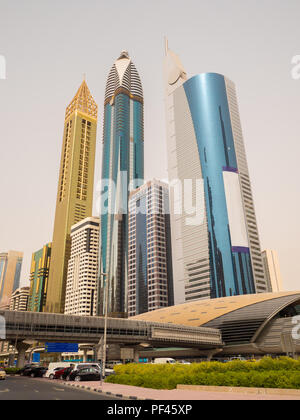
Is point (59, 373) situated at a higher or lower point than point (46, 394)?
higher

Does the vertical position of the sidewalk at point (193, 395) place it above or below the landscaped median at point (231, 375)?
below

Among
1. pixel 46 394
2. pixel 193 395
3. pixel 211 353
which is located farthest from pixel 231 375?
pixel 211 353

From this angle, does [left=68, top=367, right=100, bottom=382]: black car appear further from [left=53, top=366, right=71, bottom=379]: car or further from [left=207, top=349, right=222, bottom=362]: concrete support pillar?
[left=207, top=349, right=222, bottom=362]: concrete support pillar

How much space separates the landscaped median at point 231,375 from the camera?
19.6 metres

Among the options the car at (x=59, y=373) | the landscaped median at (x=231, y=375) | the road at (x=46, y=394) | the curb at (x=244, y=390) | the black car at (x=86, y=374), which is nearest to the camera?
the curb at (x=244, y=390)

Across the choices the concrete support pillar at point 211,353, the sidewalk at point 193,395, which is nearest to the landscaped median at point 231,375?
the sidewalk at point 193,395

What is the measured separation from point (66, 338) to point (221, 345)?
49.6 metres

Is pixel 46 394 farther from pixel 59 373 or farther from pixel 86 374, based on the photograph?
pixel 59 373

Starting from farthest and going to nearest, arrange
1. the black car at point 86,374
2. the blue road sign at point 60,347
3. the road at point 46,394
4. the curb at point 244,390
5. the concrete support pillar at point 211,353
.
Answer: the concrete support pillar at point 211,353 → the blue road sign at point 60,347 → the black car at point 86,374 → the road at point 46,394 → the curb at point 244,390

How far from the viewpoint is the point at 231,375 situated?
21.8 meters

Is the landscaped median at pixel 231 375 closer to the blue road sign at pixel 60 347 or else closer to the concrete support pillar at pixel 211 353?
the blue road sign at pixel 60 347

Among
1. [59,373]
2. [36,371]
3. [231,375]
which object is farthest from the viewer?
[36,371]

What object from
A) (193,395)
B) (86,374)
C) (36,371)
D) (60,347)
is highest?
(60,347)

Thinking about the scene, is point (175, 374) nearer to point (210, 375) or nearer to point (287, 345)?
point (210, 375)
